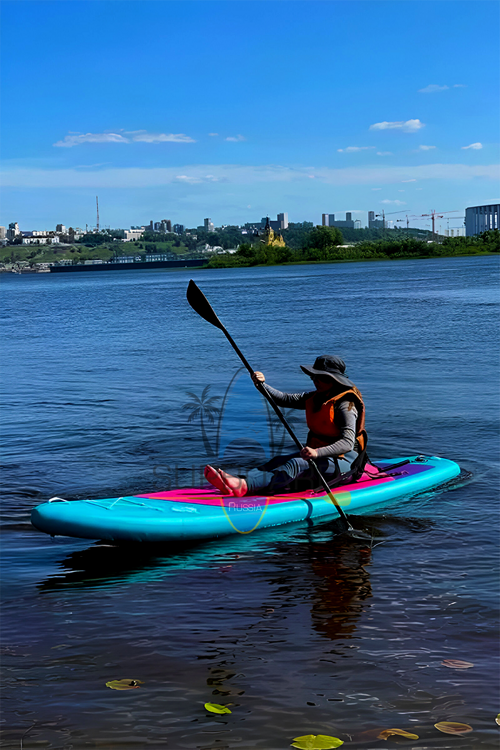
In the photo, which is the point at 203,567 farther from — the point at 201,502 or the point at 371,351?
the point at 371,351

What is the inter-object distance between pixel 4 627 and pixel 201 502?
2207mm

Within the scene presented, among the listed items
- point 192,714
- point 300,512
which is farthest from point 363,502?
point 192,714

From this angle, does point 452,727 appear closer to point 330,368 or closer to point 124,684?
point 124,684

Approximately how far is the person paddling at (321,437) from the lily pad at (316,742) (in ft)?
10.2

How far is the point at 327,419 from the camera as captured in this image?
7152 millimetres

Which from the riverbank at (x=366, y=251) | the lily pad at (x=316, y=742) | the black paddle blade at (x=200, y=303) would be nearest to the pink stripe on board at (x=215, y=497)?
the black paddle blade at (x=200, y=303)

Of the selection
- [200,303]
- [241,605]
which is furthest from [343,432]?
[200,303]

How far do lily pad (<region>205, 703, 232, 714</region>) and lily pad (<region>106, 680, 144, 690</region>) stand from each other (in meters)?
0.48

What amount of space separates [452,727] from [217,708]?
129 cm

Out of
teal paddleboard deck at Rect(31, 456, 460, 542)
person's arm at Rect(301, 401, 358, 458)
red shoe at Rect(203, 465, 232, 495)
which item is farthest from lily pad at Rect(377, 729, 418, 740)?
red shoe at Rect(203, 465, 232, 495)

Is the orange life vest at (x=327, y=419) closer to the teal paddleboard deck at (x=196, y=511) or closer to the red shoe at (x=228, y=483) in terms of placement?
the teal paddleboard deck at (x=196, y=511)

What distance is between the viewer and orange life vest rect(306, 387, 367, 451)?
7113 millimetres

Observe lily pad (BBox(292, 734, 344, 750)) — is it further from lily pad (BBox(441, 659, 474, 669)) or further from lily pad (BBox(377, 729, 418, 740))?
lily pad (BBox(441, 659, 474, 669))

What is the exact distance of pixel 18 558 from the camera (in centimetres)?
665
